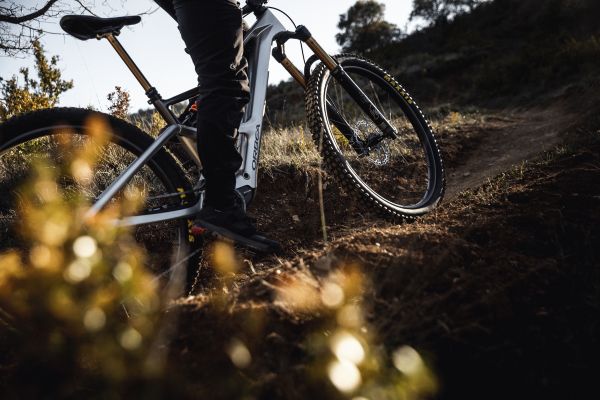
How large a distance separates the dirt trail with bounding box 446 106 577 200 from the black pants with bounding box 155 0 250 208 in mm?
1878

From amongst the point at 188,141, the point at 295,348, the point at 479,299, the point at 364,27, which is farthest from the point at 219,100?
the point at 364,27

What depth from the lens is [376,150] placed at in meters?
2.76

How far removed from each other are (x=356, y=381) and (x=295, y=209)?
2220 mm

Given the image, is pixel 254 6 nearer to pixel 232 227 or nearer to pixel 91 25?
pixel 91 25

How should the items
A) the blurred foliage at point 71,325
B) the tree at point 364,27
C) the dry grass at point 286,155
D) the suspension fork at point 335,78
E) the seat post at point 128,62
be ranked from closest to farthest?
the blurred foliage at point 71,325 < the seat post at point 128,62 < the suspension fork at point 335,78 < the dry grass at point 286,155 < the tree at point 364,27

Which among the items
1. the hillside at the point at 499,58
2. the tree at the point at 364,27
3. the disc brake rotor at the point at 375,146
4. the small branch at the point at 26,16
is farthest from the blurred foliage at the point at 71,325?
the tree at the point at 364,27

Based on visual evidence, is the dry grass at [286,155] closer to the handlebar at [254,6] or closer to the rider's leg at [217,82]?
the handlebar at [254,6]

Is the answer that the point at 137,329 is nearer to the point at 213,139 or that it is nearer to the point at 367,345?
the point at 367,345

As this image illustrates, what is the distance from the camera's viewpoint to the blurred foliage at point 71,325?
952mm

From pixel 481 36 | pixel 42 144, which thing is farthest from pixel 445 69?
pixel 42 144

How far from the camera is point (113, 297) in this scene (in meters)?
1.17

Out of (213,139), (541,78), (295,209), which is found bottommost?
(541,78)

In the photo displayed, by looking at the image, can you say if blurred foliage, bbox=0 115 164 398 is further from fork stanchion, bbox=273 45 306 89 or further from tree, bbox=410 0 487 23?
tree, bbox=410 0 487 23

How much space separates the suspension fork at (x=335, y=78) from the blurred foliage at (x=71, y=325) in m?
1.64
